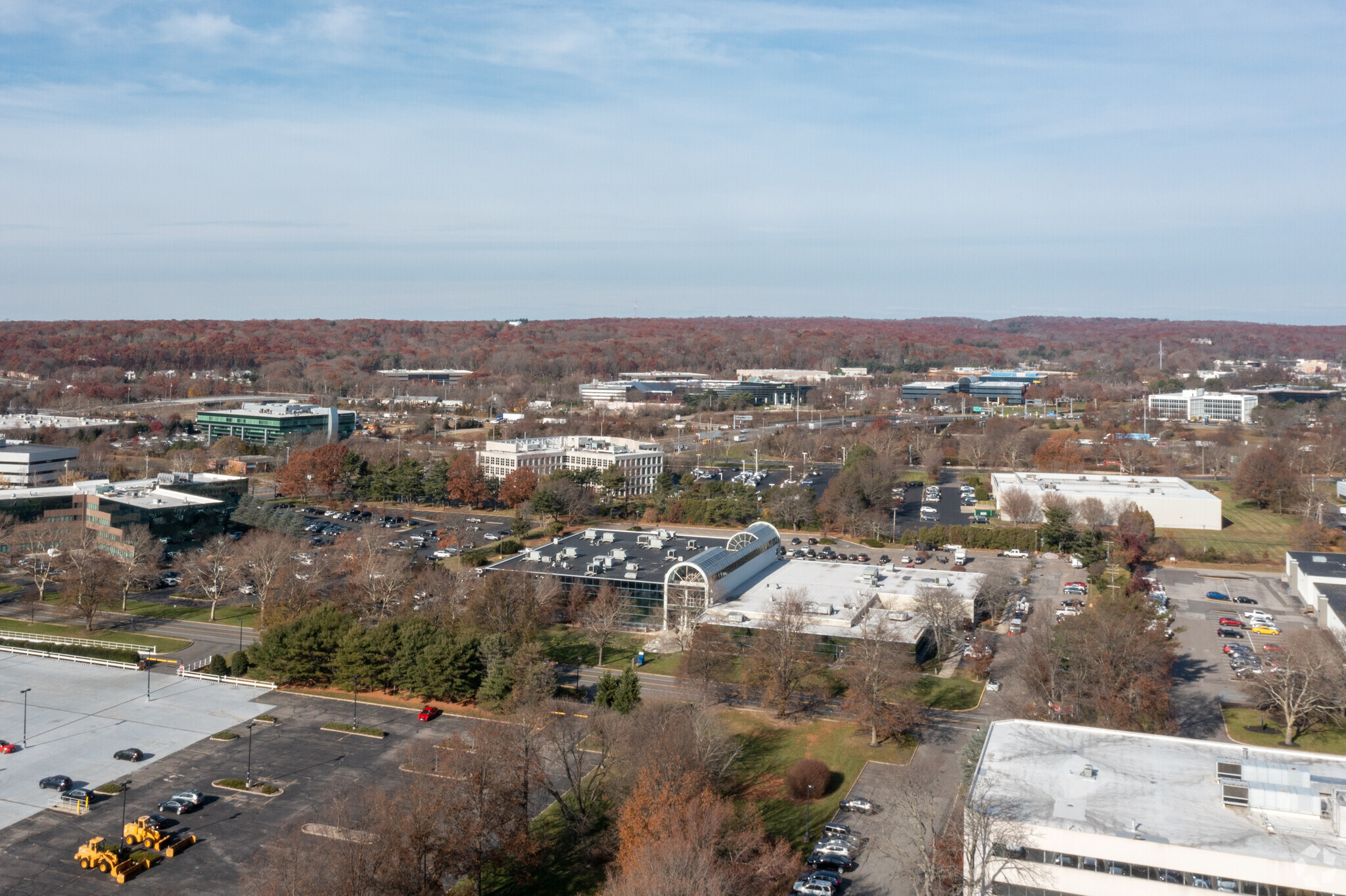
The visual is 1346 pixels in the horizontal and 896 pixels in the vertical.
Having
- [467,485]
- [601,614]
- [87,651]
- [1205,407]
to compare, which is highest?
[1205,407]

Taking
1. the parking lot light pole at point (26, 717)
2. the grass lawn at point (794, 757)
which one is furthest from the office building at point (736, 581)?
the parking lot light pole at point (26, 717)

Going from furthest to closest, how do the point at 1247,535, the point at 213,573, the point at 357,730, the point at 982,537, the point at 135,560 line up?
the point at 1247,535 < the point at 982,537 < the point at 135,560 < the point at 213,573 < the point at 357,730

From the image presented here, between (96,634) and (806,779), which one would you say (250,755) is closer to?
(806,779)

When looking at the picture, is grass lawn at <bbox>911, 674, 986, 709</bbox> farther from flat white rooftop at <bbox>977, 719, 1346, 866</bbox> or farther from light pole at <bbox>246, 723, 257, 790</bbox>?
light pole at <bbox>246, 723, 257, 790</bbox>

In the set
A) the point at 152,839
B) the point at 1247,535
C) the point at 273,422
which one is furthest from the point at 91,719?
the point at 273,422

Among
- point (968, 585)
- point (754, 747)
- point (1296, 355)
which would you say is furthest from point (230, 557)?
point (1296, 355)

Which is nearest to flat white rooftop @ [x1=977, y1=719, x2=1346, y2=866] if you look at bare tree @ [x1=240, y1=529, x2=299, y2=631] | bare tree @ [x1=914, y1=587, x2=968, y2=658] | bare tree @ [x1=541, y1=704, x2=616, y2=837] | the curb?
bare tree @ [x1=541, y1=704, x2=616, y2=837]
